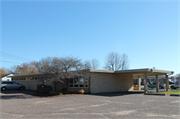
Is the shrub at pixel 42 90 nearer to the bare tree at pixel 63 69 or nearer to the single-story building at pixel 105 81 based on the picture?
the single-story building at pixel 105 81

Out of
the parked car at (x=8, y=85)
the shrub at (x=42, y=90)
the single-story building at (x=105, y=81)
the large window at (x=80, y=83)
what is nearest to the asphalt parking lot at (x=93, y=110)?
the single-story building at (x=105, y=81)

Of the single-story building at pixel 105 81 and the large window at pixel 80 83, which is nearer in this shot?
the single-story building at pixel 105 81

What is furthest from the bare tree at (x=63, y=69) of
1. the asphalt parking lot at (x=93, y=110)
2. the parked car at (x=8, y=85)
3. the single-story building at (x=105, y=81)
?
the parked car at (x=8, y=85)

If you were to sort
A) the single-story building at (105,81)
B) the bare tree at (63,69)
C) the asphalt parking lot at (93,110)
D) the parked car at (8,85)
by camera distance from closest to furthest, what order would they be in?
the asphalt parking lot at (93,110)
the bare tree at (63,69)
the single-story building at (105,81)
the parked car at (8,85)

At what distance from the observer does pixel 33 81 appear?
27297 mm

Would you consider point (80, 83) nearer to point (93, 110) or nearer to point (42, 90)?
point (42, 90)

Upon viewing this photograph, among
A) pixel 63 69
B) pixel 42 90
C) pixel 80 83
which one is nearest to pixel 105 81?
pixel 80 83

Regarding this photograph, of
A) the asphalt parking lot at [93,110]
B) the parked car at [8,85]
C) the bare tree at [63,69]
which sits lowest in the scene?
the parked car at [8,85]

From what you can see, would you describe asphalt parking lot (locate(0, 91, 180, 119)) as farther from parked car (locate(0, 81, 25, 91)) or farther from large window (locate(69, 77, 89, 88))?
parked car (locate(0, 81, 25, 91))

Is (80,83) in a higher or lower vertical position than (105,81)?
lower

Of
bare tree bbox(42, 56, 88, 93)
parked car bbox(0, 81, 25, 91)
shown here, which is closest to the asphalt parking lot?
Result: bare tree bbox(42, 56, 88, 93)

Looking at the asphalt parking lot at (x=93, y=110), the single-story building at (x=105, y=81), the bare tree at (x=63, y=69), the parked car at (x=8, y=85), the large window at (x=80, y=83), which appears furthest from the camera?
the parked car at (x=8, y=85)

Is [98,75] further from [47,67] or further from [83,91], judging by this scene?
[47,67]

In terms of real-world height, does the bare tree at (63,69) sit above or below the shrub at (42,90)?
above
